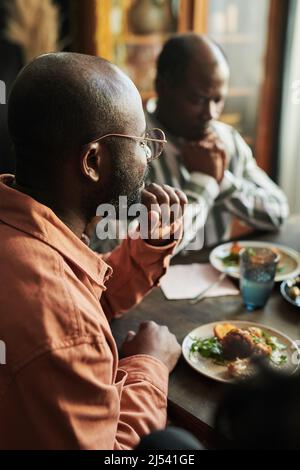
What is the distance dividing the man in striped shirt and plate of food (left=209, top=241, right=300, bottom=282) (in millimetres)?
123

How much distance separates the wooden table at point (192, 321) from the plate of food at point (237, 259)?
108 millimetres

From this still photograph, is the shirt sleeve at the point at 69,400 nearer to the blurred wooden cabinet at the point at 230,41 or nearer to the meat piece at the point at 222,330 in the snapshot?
the meat piece at the point at 222,330

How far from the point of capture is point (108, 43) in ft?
9.49

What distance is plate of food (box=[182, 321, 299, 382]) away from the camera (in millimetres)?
1129

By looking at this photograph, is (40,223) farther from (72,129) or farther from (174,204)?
(174,204)

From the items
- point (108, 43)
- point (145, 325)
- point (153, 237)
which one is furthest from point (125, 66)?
point (145, 325)

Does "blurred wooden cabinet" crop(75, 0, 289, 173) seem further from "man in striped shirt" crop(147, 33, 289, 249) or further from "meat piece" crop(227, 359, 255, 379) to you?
"meat piece" crop(227, 359, 255, 379)

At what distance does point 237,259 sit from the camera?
5.49 ft

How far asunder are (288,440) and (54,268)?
0.51 meters

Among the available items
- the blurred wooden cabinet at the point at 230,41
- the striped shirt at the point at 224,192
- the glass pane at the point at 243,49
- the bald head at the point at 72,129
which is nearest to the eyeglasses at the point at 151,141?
the bald head at the point at 72,129

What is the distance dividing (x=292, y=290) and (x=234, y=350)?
340mm

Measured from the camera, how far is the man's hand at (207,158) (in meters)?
1.92

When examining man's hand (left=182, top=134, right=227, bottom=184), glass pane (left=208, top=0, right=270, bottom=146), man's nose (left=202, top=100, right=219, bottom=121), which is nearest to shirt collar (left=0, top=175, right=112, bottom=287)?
man's hand (left=182, top=134, right=227, bottom=184)

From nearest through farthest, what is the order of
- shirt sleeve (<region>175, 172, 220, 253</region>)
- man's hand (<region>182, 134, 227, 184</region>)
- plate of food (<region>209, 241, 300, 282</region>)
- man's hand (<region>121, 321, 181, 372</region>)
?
man's hand (<region>121, 321, 181, 372</region>), plate of food (<region>209, 241, 300, 282</region>), shirt sleeve (<region>175, 172, 220, 253</region>), man's hand (<region>182, 134, 227, 184</region>)
